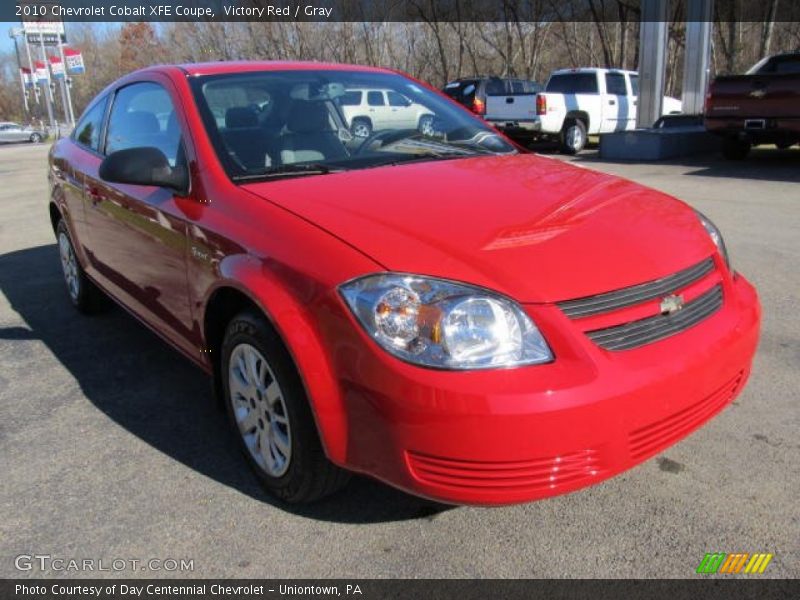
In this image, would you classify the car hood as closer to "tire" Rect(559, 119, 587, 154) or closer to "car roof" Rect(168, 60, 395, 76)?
"car roof" Rect(168, 60, 395, 76)

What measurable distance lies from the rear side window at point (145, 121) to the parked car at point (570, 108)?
42.2 feet

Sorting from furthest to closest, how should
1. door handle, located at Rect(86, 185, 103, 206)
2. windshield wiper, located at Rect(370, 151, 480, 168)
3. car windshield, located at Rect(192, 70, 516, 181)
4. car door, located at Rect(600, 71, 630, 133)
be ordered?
car door, located at Rect(600, 71, 630, 133) < door handle, located at Rect(86, 185, 103, 206) < windshield wiper, located at Rect(370, 151, 480, 168) < car windshield, located at Rect(192, 70, 516, 181)

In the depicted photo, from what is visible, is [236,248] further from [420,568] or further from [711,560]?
[711,560]

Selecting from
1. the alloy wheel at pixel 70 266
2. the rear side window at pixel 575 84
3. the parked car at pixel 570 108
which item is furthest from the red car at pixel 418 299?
the rear side window at pixel 575 84

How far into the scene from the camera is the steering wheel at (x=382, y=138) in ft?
10.7

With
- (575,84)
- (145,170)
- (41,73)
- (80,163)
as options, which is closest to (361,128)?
(145,170)

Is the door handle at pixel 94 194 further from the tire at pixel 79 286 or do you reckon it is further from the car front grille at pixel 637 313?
the car front grille at pixel 637 313

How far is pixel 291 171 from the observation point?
2920 mm

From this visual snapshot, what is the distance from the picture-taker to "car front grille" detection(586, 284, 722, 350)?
212cm

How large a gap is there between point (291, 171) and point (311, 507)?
4.55 feet

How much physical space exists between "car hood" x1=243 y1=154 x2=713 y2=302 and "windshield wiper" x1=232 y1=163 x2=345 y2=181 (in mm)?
72

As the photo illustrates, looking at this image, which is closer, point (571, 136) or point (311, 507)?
point (311, 507)

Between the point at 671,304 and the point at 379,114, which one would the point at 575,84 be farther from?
the point at 671,304
